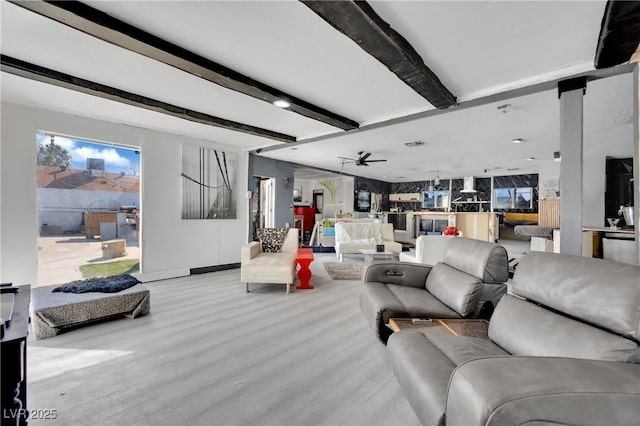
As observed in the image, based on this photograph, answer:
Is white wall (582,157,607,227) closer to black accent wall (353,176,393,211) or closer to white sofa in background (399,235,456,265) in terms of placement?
white sofa in background (399,235,456,265)

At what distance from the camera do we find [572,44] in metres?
2.16

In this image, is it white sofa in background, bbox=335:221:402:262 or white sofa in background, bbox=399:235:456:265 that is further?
white sofa in background, bbox=335:221:402:262

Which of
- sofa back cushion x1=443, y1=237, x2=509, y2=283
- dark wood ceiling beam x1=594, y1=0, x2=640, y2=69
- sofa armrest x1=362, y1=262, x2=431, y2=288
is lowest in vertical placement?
sofa armrest x1=362, y1=262, x2=431, y2=288

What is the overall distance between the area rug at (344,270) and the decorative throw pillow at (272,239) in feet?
3.68

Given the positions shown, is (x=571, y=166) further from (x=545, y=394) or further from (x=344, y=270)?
(x=344, y=270)

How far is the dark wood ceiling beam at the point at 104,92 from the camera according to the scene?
8.13 ft

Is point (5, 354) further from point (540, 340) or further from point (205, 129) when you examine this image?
point (205, 129)

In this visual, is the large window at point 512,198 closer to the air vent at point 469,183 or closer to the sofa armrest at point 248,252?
the air vent at point 469,183

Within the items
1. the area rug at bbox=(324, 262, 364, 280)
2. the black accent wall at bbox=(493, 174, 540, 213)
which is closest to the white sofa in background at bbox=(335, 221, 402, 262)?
the area rug at bbox=(324, 262, 364, 280)

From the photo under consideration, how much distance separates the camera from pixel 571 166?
2.53 metres

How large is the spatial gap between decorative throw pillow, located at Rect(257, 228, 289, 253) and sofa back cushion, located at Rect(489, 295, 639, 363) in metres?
3.52

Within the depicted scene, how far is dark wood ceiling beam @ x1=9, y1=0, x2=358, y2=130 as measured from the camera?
1760 mm

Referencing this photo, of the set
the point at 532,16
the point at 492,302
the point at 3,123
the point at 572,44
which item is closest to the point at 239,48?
the point at 532,16

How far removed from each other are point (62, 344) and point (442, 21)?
13.1ft
